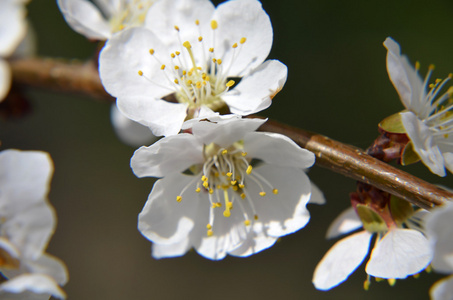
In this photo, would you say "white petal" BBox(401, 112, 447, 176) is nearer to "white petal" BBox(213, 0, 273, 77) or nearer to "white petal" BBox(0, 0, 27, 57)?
"white petal" BBox(213, 0, 273, 77)

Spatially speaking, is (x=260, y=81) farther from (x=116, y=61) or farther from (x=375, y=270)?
(x=375, y=270)

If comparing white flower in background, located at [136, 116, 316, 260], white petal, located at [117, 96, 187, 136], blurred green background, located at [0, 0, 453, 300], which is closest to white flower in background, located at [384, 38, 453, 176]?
white flower in background, located at [136, 116, 316, 260]

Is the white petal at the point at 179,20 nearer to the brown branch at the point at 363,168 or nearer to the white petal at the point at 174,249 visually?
the brown branch at the point at 363,168

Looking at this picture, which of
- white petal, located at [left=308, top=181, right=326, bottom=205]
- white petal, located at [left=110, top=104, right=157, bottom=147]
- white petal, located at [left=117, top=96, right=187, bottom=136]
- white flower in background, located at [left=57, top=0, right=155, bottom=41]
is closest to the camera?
white petal, located at [left=117, top=96, right=187, bottom=136]

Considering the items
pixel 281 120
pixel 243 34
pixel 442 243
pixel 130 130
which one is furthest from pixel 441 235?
pixel 281 120

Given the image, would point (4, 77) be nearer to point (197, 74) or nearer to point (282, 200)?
point (197, 74)

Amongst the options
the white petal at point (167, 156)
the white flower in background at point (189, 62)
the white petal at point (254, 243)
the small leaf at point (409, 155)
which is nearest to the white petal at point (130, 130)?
the white flower in background at point (189, 62)
